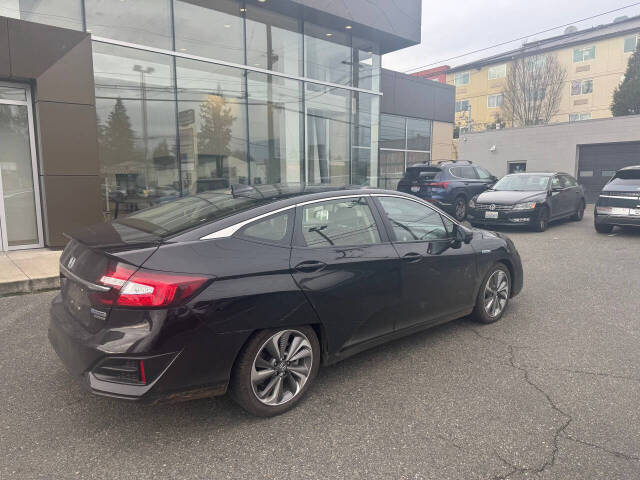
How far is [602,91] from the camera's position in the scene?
41.2 m

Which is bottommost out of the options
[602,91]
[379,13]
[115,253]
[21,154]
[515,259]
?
[515,259]

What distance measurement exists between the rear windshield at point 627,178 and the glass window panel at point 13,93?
12752mm

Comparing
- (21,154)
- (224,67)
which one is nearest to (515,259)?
(21,154)

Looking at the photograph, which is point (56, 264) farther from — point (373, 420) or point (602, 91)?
point (602, 91)

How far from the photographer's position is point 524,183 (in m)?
12.3

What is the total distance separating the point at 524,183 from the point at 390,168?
6.61 meters

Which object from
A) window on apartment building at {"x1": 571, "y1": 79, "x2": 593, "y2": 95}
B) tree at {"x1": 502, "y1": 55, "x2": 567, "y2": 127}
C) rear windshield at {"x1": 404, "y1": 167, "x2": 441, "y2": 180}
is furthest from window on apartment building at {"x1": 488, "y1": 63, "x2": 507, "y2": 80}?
rear windshield at {"x1": 404, "y1": 167, "x2": 441, "y2": 180}

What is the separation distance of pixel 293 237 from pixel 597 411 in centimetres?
241

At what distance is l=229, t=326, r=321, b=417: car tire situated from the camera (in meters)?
2.86

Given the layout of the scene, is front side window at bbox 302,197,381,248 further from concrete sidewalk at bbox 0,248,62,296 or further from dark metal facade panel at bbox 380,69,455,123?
dark metal facade panel at bbox 380,69,455,123

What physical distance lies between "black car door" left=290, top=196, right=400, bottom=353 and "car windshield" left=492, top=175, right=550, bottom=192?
9.78 meters

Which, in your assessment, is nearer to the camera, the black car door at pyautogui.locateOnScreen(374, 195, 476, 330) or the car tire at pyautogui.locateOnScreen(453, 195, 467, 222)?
the black car door at pyautogui.locateOnScreen(374, 195, 476, 330)

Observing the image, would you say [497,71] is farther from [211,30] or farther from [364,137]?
[211,30]

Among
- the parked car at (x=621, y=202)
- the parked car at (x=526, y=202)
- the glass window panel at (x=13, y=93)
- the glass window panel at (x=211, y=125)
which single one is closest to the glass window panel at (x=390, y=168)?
the parked car at (x=526, y=202)
